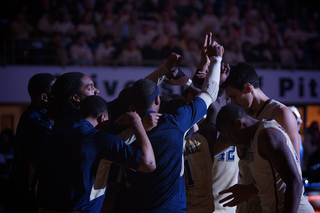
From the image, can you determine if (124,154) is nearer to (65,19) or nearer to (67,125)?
(67,125)

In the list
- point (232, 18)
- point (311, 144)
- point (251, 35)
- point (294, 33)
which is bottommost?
point (311, 144)

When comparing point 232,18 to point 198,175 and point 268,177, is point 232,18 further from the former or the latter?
point 268,177

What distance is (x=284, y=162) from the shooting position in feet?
6.66

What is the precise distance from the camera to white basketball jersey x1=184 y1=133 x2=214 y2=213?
2.81 metres

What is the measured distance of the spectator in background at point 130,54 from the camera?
801cm

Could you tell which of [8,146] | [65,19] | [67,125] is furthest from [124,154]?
[65,19]

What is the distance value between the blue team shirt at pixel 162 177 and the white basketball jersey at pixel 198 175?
0.53 meters

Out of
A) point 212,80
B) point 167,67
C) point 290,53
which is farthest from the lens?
point 290,53

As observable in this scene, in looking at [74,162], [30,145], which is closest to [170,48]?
[30,145]

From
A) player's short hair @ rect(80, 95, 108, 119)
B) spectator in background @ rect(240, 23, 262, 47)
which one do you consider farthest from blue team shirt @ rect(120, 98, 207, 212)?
spectator in background @ rect(240, 23, 262, 47)

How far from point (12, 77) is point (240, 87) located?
619cm

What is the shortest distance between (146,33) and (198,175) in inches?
261

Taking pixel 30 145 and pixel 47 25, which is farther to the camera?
pixel 47 25

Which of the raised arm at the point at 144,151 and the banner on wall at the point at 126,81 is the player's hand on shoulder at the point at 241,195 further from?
the banner on wall at the point at 126,81
